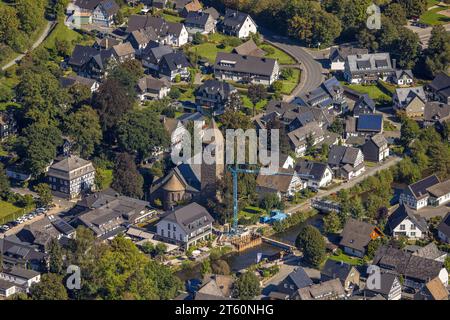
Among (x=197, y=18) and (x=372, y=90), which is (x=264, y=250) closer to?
(x=372, y=90)

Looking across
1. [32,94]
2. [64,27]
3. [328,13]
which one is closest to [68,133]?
[32,94]

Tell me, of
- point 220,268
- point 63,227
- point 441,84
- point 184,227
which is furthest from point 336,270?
point 441,84

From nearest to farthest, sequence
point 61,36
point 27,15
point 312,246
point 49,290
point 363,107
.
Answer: point 49,290 → point 312,246 → point 363,107 → point 27,15 → point 61,36

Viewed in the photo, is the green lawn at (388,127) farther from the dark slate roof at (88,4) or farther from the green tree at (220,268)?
the dark slate roof at (88,4)
